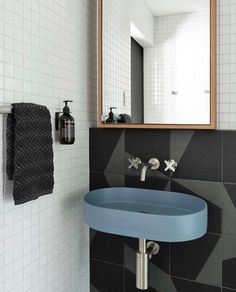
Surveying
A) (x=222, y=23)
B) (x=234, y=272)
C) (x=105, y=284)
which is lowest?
(x=105, y=284)

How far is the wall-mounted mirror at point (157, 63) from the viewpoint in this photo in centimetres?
159

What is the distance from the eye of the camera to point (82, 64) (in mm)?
1804

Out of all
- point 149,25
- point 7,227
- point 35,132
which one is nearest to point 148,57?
point 149,25

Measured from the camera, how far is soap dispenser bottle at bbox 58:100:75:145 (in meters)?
1.56

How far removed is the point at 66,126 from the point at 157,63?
0.62 m

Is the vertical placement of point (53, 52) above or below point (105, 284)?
above

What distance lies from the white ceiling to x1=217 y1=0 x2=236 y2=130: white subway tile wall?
97 millimetres

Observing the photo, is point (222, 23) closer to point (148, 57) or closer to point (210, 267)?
point (148, 57)

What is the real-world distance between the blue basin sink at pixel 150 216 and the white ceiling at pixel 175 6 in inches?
39.1

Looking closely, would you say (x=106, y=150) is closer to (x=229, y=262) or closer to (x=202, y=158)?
(x=202, y=158)

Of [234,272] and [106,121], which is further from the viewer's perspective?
[106,121]

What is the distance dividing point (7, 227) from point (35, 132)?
0.41 metres

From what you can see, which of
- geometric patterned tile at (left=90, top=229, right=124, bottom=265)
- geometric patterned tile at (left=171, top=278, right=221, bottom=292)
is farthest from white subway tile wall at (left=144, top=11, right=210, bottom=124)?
geometric patterned tile at (left=171, top=278, right=221, bottom=292)

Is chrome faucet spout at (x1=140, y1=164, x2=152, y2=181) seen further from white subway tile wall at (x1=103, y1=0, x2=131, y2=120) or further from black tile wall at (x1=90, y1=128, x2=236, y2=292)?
white subway tile wall at (x1=103, y1=0, x2=131, y2=120)
